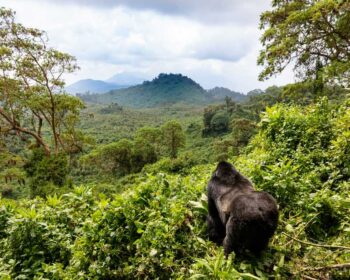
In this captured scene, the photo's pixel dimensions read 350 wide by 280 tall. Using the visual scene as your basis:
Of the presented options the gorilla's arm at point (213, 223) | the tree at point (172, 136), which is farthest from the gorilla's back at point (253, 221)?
the tree at point (172, 136)

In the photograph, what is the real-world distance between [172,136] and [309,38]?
1184 inches

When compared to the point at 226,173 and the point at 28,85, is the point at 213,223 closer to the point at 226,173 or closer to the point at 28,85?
the point at 226,173

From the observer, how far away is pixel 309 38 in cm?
1246

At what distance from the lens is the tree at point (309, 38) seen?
1089 centimetres

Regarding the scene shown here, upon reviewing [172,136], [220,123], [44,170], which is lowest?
[172,136]

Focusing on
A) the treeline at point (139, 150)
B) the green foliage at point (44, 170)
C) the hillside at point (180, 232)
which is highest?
the hillside at point (180, 232)

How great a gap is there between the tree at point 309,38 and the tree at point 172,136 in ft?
88.8

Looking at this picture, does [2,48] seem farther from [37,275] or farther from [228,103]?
[228,103]

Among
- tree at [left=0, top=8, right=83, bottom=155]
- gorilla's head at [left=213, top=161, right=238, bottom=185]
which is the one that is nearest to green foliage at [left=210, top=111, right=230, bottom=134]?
tree at [left=0, top=8, right=83, bottom=155]

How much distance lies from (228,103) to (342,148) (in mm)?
69804

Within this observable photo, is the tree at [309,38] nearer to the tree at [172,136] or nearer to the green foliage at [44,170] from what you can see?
the green foliage at [44,170]

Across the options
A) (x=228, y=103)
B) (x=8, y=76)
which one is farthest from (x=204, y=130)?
(x=8, y=76)

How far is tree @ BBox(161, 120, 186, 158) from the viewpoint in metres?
41.0

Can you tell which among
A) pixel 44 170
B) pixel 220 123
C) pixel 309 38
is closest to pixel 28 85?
pixel 44 170
